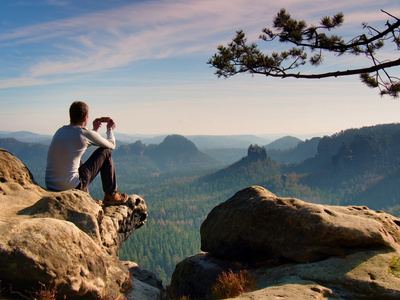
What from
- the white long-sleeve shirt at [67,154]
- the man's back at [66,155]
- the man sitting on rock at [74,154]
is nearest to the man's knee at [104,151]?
the man sitting on rock at [74,154]

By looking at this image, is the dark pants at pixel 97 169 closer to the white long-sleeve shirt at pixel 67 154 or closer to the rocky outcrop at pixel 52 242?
the white long-sleeve shirt at pixel 67 154

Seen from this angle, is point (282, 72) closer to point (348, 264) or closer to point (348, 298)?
point (348, 264)

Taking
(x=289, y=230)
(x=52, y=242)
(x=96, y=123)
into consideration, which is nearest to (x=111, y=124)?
(x=96, y=123)

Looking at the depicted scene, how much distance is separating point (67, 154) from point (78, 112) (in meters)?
1.42

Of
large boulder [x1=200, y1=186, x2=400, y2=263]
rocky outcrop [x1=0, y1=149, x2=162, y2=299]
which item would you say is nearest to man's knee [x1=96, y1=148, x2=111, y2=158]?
rocky outcrop [x1=0, y1=149, x2=162, y2=299]

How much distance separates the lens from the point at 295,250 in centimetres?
1170

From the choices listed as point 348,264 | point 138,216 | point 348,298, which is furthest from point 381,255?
point 138,216

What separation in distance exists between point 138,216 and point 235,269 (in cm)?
548

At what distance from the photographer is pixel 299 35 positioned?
15648mm

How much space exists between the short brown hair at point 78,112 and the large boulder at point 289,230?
7282mm

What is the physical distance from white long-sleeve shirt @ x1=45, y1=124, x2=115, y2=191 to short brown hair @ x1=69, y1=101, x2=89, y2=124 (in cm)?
23

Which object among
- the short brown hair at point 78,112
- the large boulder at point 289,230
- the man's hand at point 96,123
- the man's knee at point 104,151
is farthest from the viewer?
the man's hand at point 96,123

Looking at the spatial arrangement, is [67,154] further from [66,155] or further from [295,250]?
[295,250]

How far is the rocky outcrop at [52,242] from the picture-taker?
767cm
